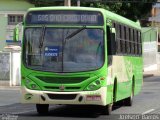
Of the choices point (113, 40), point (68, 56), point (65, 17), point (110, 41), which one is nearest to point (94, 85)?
point (68, 56)

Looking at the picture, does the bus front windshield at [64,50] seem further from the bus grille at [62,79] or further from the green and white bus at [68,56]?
the bus grille at [62,79]

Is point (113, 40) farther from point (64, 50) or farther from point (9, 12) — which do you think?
point (9, 12)

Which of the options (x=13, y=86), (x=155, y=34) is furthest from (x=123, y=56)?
(x=155, y=34)

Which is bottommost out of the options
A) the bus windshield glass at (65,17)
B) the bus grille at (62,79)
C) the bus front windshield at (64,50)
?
the bus grille at (62,79)

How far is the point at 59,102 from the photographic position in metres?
16.1

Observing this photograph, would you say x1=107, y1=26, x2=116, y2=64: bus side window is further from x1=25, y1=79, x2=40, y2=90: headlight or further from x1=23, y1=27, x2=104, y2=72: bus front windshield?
x1=25, y1=79, x2=40, y2=90: headlight

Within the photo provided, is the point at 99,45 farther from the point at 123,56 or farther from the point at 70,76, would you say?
the point at 123,56

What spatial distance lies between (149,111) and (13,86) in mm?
17025

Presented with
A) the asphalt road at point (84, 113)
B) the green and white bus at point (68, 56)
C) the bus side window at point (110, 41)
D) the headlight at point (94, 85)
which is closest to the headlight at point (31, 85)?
the green and white bus at point (68, 56)

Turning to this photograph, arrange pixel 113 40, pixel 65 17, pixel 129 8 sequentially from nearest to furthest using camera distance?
pixel 65 17 → pixel 113 40 → pixel 129 8

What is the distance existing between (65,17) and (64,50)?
3.25 ft

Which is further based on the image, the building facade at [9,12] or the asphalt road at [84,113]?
the building facade at [9,12]

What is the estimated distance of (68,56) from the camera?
1631 cm

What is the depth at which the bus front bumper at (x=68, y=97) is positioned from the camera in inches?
631
